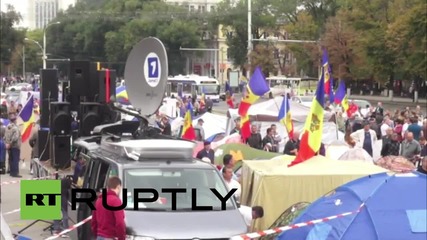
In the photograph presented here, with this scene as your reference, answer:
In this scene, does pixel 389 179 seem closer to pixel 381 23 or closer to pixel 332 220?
pixel 332 220

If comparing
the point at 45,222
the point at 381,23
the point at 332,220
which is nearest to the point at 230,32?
the point at 381,23

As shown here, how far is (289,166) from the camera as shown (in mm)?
12039

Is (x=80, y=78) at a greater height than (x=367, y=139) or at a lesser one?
greater

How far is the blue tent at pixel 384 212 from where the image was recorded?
8516mm

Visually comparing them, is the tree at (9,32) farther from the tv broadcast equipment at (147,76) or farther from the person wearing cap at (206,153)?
the person wearing cap at (206,153)

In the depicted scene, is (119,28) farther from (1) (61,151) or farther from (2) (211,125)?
(1) (61,151)

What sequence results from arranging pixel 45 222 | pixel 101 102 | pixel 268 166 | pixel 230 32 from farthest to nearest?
pixel 230 32
pixel 101 102
pixel 45 222
pixel 268 166

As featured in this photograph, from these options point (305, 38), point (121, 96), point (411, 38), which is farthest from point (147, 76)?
point (305, 38)

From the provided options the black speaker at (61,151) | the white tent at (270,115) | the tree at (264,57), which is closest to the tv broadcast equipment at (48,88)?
the black speaker at (61,151)

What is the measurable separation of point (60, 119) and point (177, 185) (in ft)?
19.8

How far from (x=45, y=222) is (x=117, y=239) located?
5.73m

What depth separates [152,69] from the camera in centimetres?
1402

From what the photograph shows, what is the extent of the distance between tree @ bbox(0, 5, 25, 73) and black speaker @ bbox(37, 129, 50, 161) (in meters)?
62.7

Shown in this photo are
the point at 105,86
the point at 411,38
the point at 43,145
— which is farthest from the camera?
the point at 411,38
